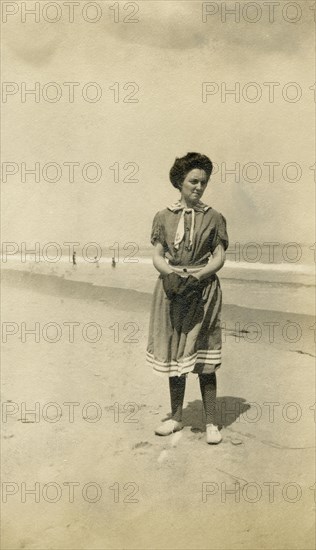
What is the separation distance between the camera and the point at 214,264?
259 centimetres

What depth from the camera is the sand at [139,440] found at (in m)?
2.61

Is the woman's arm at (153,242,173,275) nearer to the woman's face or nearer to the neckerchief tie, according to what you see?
the neckerchief tie

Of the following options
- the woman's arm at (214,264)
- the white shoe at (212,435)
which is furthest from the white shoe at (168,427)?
the woman's arm at (214,264)

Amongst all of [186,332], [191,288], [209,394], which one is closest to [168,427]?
[209,394]

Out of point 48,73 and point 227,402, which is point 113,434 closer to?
point 227,402

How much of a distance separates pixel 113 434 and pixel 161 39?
2002mm

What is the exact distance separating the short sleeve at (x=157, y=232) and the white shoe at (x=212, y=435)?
0.95m

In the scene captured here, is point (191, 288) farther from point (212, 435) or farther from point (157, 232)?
point (212, 435)

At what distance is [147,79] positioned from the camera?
2.71 m

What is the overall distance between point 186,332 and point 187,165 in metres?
0.81

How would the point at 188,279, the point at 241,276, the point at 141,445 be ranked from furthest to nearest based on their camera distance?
the point at 241,276 < the point at 141,445 < the point at 188,279

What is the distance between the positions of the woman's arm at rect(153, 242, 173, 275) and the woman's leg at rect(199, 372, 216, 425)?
1.86ft

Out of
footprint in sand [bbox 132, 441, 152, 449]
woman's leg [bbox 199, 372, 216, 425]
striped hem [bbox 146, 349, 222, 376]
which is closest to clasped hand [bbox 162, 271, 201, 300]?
striped hem [bbox 146, 349, 222, 376]

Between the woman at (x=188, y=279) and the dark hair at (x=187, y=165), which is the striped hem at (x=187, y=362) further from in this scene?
the dark hair at (x=187, y=165)
